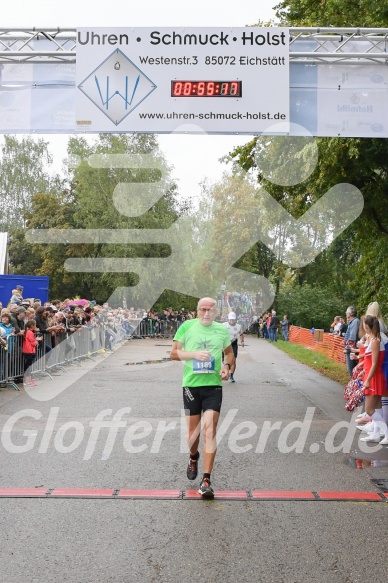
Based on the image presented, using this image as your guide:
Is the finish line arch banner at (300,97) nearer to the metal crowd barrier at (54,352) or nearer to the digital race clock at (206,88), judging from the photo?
the digital race clock at (206,88)

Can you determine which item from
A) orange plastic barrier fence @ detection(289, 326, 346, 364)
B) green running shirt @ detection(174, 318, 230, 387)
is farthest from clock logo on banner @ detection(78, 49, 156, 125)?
orange plastic barrier fence @ detection(289, 326, 346, 364)

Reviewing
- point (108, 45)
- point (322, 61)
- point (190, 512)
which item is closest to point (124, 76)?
point (108, 45)

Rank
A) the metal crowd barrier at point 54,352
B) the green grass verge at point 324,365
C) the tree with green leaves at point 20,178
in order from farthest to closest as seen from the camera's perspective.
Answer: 1. the tree with green leaves at point 20,178
2. the green grass verge at point 324,365
3. the metal crowd barrier at point 54,352

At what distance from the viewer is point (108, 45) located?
11.2 m

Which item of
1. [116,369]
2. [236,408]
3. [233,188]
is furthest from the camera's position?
[233,188]

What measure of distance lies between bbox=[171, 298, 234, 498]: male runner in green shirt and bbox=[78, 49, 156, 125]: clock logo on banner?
5113 millimetres

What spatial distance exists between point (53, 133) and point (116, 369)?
29.8ft

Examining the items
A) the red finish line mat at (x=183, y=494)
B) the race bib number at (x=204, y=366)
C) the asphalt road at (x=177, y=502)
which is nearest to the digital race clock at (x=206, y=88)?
the asphalt road at (x=177, y=502)

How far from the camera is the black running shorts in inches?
277

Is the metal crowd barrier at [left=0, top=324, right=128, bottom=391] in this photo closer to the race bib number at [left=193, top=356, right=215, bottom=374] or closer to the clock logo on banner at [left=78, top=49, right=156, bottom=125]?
the clock logo on banner at [left=78, top=49, right=156, bottom=125]

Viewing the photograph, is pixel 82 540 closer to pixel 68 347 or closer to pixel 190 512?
pixel 190 512

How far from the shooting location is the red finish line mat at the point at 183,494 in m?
6.41

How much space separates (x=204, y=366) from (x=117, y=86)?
577cm

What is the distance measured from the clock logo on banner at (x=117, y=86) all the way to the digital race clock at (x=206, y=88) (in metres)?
0.36
